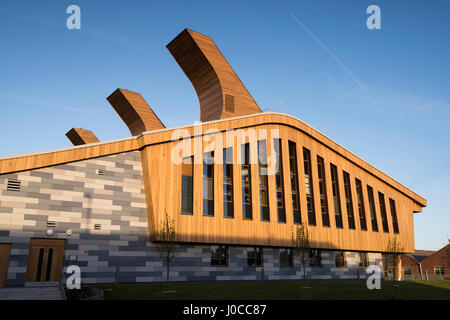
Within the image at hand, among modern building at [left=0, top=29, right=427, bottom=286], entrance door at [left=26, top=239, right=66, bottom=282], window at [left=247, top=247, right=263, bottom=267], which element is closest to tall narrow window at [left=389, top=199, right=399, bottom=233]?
modern building at [left=0, top=29, right=427, bottom=286]

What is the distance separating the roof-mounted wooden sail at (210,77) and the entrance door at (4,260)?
18.3 m

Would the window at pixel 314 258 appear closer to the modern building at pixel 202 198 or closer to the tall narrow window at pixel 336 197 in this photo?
the modern building at pixel 202 198

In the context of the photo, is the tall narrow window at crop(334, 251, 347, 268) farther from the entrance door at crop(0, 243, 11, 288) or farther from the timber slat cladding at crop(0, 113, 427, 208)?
the entrance door at crop(0, 243, 11, 288)

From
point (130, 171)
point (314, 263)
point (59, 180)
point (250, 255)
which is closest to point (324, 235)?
point (314, 263)

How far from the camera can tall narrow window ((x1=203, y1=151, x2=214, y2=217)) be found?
89.8ft

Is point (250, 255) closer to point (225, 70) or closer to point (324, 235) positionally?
point (324, 235)

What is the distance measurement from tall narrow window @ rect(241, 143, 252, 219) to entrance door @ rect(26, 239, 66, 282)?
1339 centimetres

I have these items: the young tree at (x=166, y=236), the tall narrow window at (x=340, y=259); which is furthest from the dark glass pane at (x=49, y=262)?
the tall narrow window at (x=340, y=259)

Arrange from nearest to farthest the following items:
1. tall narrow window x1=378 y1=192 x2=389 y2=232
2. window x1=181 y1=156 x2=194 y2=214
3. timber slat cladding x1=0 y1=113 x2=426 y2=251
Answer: timber slat cladding x1=0 y1=113 x2=426 y2=251
window x1=181 y1=156 x2=194 y2=214
tall narrow window x1=378 y1=192 x2=389 y2=232

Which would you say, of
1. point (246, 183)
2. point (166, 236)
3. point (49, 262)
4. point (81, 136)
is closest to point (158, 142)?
point (166, 236)

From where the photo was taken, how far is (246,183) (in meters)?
30.0

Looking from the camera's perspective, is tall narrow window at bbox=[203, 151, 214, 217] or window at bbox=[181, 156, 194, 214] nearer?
window at bbox=[181, 156, 194, 214]

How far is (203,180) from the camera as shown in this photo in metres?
27.6

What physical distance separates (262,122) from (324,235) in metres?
11.7
